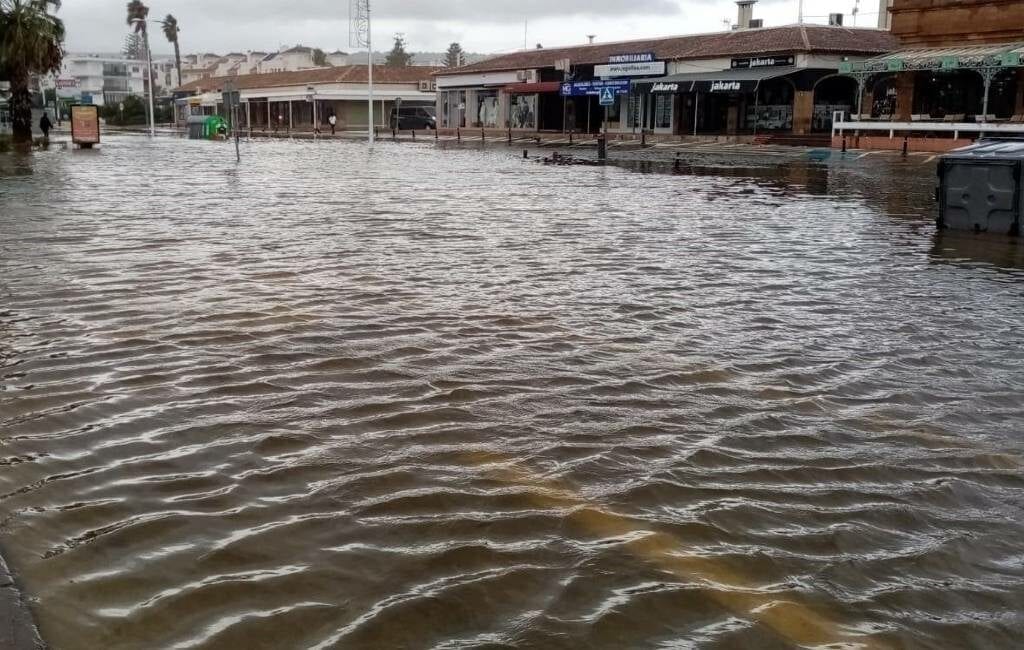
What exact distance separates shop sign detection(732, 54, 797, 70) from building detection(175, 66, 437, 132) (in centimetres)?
3687

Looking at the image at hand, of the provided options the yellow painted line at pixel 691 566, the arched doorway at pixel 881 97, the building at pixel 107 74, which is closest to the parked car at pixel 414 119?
the arched doorway at pixel 881 97

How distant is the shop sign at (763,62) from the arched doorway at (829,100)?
6.34ft

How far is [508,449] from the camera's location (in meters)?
4.94

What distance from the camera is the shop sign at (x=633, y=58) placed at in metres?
53.8

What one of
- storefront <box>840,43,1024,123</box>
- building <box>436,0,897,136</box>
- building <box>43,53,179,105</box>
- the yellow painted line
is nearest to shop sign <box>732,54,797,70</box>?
building <box>436,0,897,136</box>

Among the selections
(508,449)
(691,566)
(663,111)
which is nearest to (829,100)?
(663,111)

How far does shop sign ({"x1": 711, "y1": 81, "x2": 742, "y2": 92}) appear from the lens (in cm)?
4537

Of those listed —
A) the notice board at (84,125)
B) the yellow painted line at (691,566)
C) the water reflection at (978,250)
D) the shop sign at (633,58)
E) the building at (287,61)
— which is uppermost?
the building at (287,61)

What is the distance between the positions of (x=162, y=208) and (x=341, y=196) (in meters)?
3.90

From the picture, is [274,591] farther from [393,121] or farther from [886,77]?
[393,121]

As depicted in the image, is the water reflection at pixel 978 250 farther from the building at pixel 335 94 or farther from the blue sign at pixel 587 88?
the building at pixel 335 94

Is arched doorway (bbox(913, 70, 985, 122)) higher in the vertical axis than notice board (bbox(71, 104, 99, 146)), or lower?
higher

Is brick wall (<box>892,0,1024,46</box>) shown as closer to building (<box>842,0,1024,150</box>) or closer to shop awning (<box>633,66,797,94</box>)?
building (<box>842,0,1024,150</box>)

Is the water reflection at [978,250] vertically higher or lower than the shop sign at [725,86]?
lower
